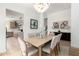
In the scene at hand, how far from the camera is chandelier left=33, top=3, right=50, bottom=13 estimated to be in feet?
4.31

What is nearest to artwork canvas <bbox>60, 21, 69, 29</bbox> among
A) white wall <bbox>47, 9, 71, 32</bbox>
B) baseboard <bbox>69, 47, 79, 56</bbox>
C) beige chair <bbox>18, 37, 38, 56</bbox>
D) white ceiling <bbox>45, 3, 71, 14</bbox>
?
white wall <bbox>47, 9, 71, 32</bbox>

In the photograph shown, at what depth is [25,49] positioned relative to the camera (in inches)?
53.4

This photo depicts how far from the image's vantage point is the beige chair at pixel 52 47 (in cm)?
132

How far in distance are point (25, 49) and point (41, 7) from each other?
0.54m

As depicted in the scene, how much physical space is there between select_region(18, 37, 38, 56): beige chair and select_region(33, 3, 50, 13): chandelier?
0.42 metres

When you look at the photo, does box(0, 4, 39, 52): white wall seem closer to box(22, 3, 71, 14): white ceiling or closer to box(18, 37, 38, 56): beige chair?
box(22, 3, 71, 14): white ceiling

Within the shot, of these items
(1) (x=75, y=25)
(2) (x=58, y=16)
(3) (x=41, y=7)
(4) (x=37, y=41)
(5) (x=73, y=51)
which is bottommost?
(5) (x=73, y=51)

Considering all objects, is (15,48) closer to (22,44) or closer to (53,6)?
(22,44)

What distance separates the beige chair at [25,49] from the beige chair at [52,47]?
0.41 ft

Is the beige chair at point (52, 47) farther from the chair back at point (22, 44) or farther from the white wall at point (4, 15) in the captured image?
the white wall at point (4, 15)

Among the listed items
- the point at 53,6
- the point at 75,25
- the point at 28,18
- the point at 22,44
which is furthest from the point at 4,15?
the point at 75,25

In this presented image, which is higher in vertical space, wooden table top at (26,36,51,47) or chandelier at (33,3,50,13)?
chandelier at (33,3,50,13)

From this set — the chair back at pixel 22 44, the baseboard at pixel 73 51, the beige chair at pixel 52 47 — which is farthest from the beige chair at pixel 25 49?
the baseboard at pixel 73 51

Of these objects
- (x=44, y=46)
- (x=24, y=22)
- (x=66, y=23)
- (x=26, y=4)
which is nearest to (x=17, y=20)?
(x=24, y=22)
